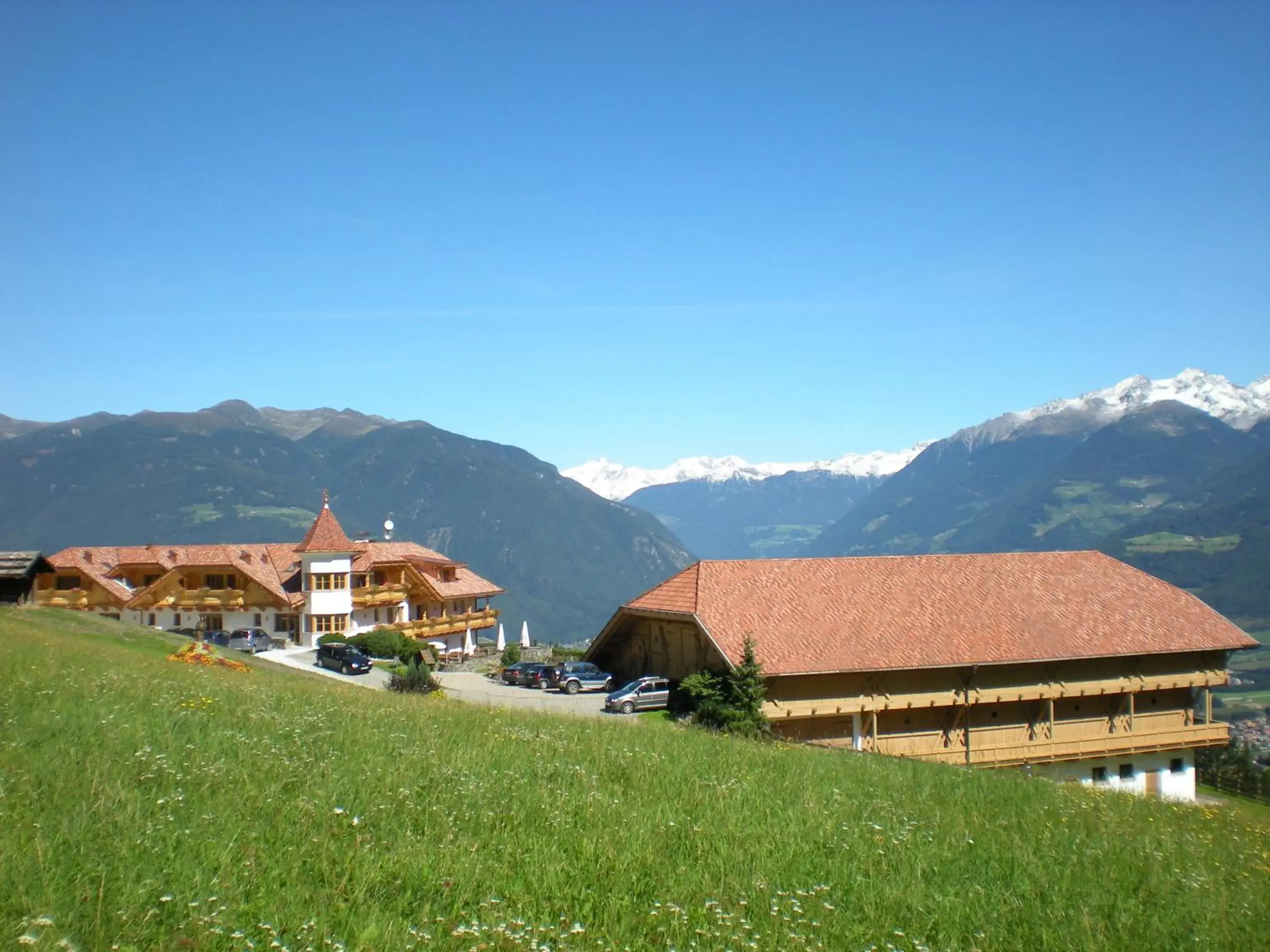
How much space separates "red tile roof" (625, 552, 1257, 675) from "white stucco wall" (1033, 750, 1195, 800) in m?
4.11

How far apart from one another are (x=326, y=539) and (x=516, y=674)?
2177cm

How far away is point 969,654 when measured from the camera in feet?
113

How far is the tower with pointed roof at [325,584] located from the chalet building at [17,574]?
21.8m

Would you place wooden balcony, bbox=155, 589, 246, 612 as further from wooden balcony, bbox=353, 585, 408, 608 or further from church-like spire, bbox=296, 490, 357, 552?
wooden balcony, bbox=353, 585, 408, 608

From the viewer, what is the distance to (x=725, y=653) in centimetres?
3266

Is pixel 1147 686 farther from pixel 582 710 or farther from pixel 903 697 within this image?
pixel 582 710

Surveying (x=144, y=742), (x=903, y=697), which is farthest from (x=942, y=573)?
(x=144, y=742)

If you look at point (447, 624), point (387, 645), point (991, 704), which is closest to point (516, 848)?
point (991, 704)

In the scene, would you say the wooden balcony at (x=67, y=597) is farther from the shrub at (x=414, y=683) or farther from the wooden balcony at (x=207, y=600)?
the shrub at (x=414, y=683)

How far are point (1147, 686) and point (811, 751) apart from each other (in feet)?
76.4

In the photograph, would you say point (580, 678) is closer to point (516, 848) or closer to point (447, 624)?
point (447, 624)

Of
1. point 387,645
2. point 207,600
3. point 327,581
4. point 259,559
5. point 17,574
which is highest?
point 17,574

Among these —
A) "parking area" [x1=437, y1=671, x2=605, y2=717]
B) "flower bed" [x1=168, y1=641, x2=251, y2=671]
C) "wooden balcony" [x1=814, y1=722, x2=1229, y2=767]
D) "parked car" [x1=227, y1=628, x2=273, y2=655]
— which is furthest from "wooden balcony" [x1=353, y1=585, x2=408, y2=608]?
"wooden balcony" [x1=814, y1=722, x2=1229, y2=767]

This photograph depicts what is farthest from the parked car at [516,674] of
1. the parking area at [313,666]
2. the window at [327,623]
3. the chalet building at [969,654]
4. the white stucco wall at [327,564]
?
the white stucco wall at [327,564]
